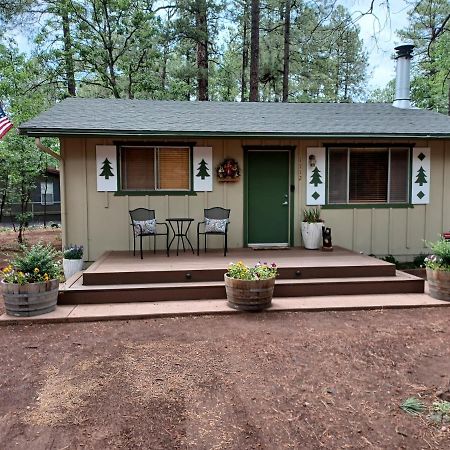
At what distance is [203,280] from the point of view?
5227 mm

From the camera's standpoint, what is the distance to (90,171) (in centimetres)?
645

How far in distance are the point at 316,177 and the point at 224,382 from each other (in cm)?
474

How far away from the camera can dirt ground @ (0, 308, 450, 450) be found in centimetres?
222

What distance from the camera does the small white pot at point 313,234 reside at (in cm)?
673

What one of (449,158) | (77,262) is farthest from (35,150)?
(449,158)

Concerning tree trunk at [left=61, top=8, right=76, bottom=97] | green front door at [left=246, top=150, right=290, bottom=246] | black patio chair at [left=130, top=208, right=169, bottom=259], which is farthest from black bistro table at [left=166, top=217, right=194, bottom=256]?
tree trunk at [left=61, top=8, right=76, bottom=97]

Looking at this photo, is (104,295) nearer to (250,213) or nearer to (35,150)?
(250,213)

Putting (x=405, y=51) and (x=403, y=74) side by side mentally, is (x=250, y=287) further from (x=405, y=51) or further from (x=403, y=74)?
(x=405, y=51)

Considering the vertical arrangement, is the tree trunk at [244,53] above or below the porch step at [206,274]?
above

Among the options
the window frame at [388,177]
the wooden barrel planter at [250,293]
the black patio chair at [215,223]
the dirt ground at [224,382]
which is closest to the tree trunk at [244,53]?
the window frame at [388,177]

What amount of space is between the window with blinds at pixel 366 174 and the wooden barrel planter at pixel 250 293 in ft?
9.93

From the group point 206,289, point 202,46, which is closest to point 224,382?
point 206,289

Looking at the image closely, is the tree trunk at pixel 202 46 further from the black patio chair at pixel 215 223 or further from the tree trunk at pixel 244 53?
the black patio chair at pixel 215 223

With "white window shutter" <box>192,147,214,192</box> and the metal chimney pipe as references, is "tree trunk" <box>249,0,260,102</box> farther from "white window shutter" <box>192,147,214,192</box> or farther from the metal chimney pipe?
"white window shutter" <box>192,147,214,192</box>
